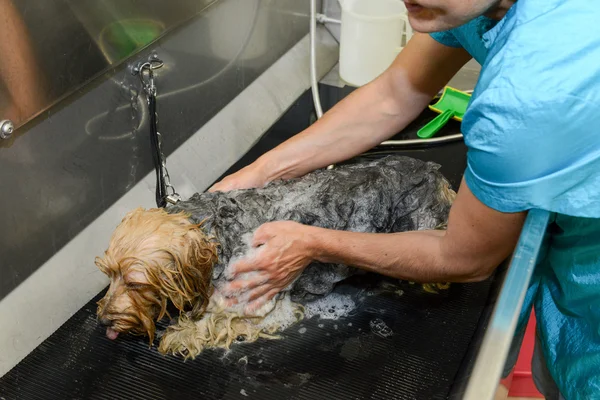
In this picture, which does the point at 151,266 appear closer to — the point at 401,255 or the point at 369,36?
the point at 401,255

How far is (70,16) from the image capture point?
1.86 metres

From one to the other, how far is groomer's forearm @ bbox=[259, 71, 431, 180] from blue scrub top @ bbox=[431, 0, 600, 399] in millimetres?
634

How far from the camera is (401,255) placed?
168 cm

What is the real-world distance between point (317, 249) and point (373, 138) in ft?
1.66

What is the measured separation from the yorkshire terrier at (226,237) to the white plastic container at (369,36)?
109 cm

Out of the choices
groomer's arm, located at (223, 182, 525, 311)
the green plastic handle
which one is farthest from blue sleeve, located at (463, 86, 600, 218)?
the green plastic handle

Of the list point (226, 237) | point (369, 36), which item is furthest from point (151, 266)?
point (369, 36)

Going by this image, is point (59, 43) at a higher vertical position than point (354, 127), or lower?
higher

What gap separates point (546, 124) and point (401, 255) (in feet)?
2.12

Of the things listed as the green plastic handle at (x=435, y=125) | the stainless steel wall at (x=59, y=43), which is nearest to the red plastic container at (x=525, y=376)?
the green plastic handle at (x=435, y=125)

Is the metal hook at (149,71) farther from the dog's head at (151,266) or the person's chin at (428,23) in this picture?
the person's chin at (428,23)

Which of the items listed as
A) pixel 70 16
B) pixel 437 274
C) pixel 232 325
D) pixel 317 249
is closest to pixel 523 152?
pixel 437 274

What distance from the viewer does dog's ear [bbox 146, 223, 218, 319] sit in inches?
66.1

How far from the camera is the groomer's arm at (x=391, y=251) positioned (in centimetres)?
142
